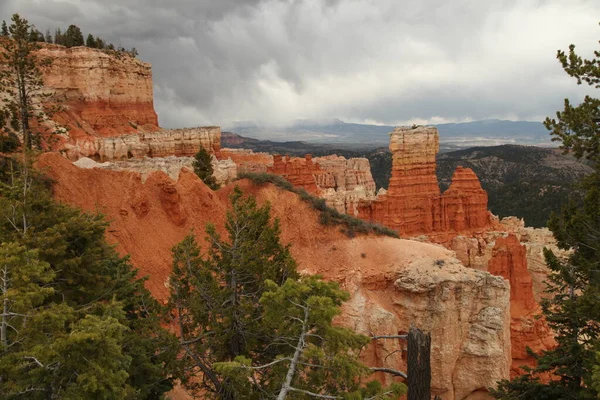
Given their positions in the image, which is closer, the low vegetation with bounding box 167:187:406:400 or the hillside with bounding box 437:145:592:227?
the low vegetation with bounding box 167:187:406:400

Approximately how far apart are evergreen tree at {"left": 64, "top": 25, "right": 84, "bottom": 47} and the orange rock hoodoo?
34859 mm

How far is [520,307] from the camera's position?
25.4 m

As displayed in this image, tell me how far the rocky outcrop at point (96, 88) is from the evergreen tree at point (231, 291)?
29969 mm

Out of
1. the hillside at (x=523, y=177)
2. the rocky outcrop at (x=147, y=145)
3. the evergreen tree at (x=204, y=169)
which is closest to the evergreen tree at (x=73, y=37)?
the rocky outcrop at (x=147, y=145)

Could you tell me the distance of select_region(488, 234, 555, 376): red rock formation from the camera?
76.7 feet

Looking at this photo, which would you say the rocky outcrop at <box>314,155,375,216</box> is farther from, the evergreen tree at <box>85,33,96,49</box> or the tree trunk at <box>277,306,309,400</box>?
the tree trunk at <box>277,306,309,400</box>

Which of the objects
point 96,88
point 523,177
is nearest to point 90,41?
point 96,88

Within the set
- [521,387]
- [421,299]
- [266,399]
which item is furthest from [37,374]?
[421,299]

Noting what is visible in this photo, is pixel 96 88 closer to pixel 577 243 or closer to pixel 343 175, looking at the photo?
pixel 343 175

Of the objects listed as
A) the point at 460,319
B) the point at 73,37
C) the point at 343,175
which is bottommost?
the point at 460,319

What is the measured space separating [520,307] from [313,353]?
22734 millimetres

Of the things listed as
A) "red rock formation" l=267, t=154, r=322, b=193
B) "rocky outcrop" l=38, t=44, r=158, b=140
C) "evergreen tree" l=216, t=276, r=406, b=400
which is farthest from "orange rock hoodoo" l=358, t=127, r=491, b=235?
"evergreen tree" l=216, t=276, r=406, b=400

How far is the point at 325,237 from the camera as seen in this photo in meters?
20.7

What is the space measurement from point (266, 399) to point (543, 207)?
2578 inches
